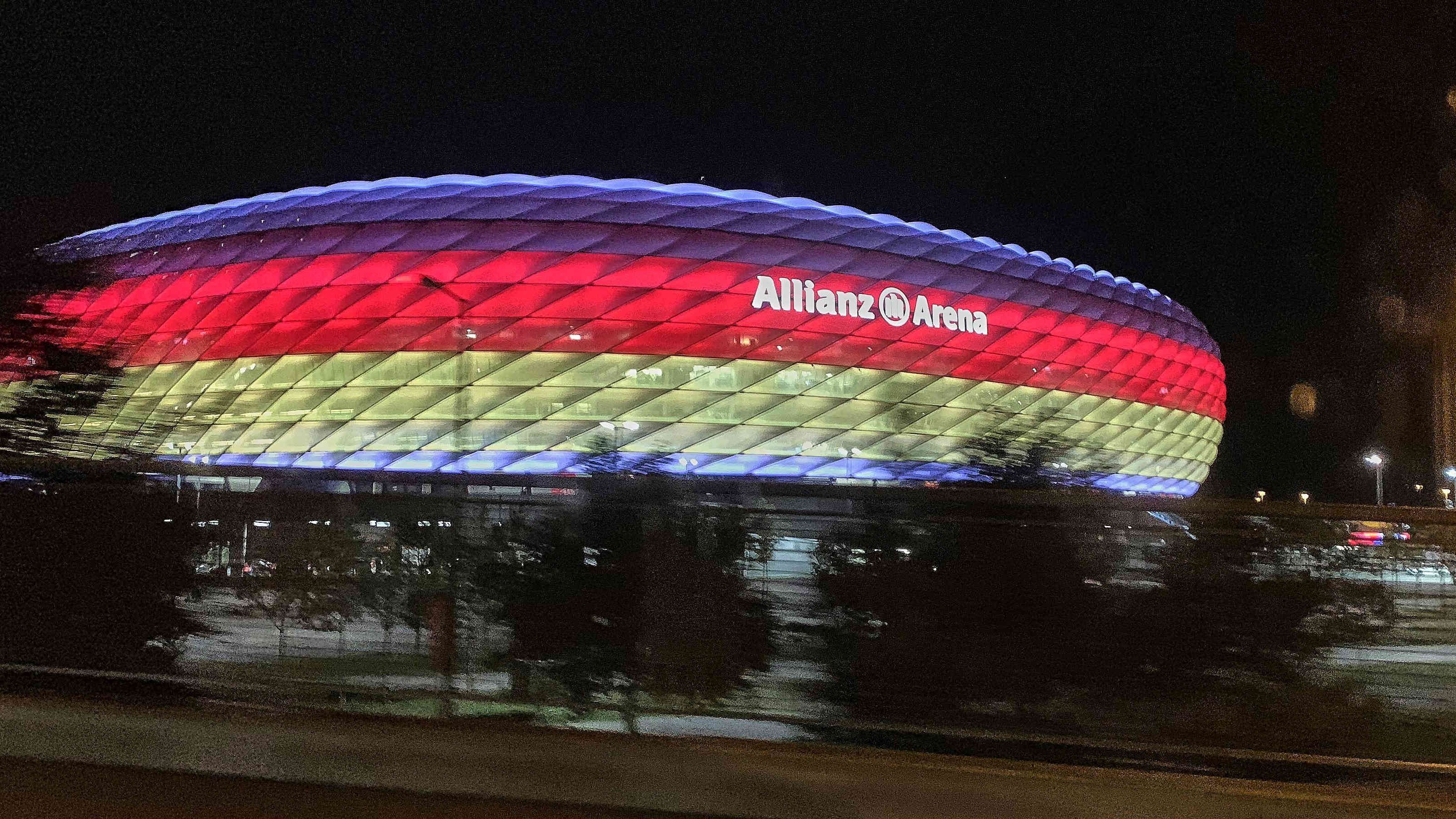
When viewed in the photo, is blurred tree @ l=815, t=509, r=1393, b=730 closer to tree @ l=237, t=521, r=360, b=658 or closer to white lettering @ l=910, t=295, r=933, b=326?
tree @ l=237, t=521, r=360, b=658

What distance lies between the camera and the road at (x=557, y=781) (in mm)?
5406

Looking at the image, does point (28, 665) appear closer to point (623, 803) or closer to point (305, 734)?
point (305, 734)

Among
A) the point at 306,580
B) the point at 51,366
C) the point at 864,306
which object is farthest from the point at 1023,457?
the point at 864,306

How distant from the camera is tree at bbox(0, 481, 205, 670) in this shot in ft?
26.1

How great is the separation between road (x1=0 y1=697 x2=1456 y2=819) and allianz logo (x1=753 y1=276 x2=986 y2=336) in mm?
30891

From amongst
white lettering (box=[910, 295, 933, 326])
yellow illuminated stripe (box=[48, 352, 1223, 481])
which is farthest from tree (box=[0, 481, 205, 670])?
white lettering (box=[910, 295, 933, 326])

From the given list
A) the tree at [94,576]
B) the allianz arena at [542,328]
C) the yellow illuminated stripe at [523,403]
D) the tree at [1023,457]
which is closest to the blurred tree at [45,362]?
the tree at [94,576]

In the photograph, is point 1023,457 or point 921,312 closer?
point 1023,457

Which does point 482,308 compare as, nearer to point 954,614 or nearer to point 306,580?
point 306,580

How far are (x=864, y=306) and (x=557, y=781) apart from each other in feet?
110

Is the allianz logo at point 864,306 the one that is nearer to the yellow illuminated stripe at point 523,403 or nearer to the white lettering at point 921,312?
the white lettering at point 921,312

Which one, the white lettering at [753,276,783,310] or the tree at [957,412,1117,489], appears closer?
the tree at [957,412,1117,489]

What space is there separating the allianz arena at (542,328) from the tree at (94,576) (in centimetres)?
2444

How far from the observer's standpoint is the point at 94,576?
8.13m
